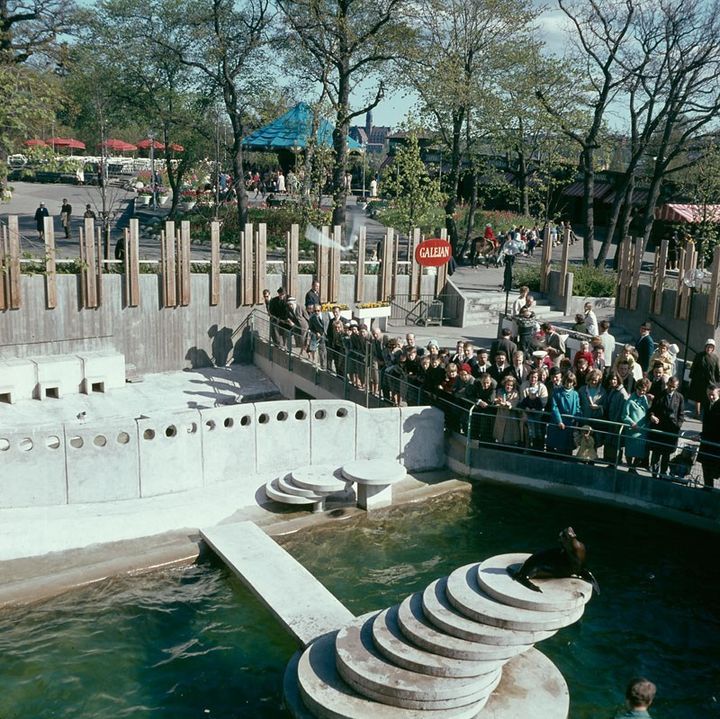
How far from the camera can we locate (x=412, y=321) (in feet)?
83.9

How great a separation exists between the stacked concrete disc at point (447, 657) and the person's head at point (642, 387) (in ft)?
16.2

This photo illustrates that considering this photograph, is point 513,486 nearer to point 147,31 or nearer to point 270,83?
point 270,83

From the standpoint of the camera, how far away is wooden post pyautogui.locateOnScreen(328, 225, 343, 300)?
78.2 ft

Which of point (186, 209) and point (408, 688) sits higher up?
point (186, 209)

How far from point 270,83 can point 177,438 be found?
2379cm

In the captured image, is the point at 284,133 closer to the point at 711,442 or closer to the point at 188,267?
the point at 188,267

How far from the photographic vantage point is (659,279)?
23672mm

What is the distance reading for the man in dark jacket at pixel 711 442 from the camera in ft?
45.9

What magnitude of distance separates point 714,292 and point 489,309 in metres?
6.40

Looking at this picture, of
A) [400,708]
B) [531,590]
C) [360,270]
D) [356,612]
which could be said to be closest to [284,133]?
[360,270]

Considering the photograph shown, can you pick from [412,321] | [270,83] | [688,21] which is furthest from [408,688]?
[270,83]

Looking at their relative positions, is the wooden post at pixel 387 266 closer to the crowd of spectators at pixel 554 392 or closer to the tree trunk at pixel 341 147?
the tree trunk at pixel 341 147

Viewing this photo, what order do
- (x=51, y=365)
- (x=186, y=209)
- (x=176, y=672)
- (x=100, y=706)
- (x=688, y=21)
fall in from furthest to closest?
(x=186, y=209)
(x=688, y=21)
(x=51, y=365)
(x=176, y=672)
(x=100, y=706)

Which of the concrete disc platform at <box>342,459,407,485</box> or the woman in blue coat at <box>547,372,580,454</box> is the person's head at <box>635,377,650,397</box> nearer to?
the woman in blue coat at <box>547,372,580,454</box>
